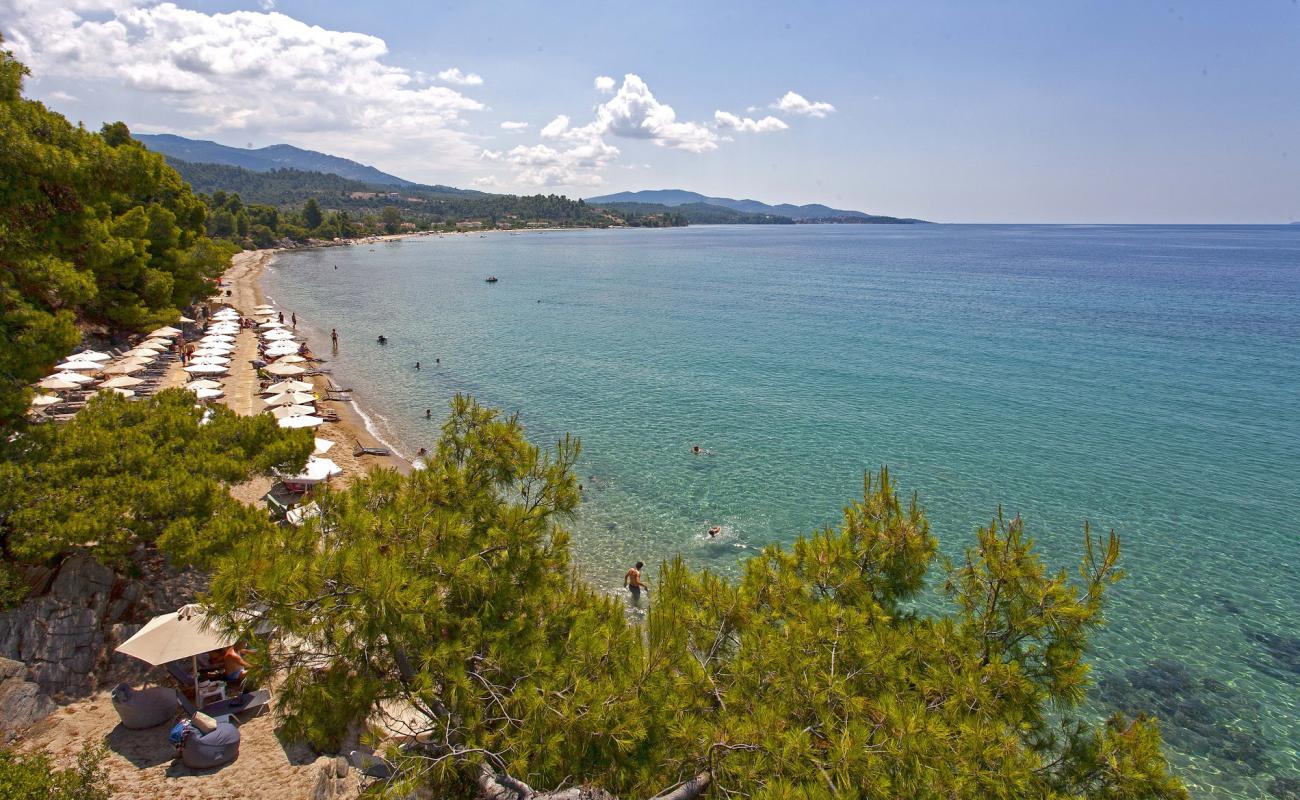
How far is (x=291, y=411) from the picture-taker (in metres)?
23.9

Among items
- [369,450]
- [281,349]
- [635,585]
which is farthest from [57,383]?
[635,585]

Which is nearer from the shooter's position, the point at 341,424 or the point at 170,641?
the point at 170,641

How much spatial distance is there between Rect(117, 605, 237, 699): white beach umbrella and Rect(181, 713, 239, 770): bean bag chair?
1020 mm

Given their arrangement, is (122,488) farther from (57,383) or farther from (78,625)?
(57,383)

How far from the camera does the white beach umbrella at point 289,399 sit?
25219 millimetres

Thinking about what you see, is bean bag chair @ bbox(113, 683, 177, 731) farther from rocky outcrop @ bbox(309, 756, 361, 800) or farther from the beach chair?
the beach chair

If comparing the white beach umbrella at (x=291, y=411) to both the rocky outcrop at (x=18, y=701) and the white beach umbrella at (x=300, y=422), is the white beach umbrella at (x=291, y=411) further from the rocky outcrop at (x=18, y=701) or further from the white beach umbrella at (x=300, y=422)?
the rocky outcrop at (x=18, y=701)

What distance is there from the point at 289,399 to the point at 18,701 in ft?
55.8

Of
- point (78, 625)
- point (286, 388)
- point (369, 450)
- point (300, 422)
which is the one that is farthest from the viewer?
point (286, 388)

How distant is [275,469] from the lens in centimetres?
1437

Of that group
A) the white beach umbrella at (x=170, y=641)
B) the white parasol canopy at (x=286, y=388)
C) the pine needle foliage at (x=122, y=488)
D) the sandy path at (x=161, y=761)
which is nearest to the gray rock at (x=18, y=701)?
the sandy path at (x=161, y=761)

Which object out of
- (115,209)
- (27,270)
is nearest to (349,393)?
(115,209)

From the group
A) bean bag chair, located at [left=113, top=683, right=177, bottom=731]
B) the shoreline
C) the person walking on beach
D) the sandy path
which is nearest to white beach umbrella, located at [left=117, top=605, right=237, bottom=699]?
bean bag chair, located at [left=113, top=683, right=177, bottom=731]

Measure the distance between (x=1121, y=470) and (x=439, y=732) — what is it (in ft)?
89.7
